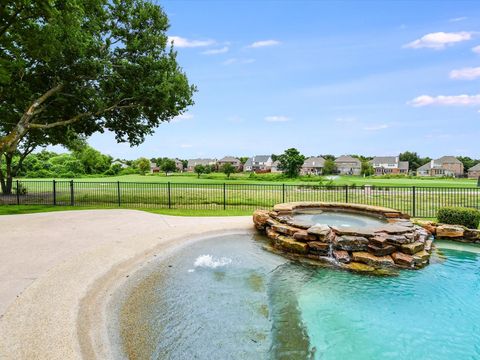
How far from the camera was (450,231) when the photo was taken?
30.8 ft

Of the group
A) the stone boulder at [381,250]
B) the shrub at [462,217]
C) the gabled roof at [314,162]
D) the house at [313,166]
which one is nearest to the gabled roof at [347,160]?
the gabled roof at [314,162]

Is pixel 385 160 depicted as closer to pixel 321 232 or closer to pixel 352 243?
pixel 352 243

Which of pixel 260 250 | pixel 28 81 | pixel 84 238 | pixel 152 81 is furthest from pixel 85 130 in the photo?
pixel 260 250

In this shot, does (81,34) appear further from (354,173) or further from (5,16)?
(354,173)

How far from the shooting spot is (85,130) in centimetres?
1962

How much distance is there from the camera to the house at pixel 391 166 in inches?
3643

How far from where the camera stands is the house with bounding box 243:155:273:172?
102812mm

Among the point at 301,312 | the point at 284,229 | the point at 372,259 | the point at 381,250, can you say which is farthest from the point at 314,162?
the point at 301,312

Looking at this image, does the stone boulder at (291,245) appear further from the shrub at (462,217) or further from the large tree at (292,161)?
the large tree at (292,161)

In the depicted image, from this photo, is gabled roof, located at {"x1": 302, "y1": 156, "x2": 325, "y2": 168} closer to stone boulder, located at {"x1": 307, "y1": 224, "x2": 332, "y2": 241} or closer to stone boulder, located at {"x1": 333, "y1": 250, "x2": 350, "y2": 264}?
stone boulder, located at {"x1": 307, "y1": 224, "x2": 332, "y2": 241}

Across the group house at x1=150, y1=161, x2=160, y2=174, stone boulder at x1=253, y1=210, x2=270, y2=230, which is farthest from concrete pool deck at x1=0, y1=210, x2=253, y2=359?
house at x1=150, y1=161, x2=160, y2=174

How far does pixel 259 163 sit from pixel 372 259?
97810 mm

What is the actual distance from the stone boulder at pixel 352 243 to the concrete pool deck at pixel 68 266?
12.2 feet

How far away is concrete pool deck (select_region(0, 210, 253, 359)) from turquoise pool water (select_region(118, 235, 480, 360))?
68cm
